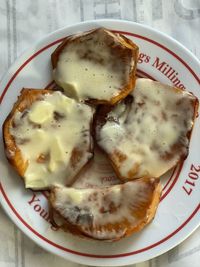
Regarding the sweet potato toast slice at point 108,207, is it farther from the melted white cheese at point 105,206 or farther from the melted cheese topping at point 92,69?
the melted cheese topping at point 92,69

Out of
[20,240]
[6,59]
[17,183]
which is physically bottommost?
[20,240]

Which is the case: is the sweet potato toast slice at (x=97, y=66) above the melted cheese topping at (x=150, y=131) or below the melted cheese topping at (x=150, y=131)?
above

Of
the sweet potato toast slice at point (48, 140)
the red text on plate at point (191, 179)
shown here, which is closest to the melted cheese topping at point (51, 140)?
the sweet potato toast slice at point (48, 140)

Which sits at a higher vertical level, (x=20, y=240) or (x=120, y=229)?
(x=120, y=229)

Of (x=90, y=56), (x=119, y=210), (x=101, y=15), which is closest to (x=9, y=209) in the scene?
(x=119, y=210)

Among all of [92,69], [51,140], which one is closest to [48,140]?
[51,140]

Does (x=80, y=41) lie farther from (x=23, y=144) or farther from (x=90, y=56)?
(x=23, y=144)

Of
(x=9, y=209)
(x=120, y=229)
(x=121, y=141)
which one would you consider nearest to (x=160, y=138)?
(x=121, y=141)

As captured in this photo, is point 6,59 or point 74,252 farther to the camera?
point 6,59
